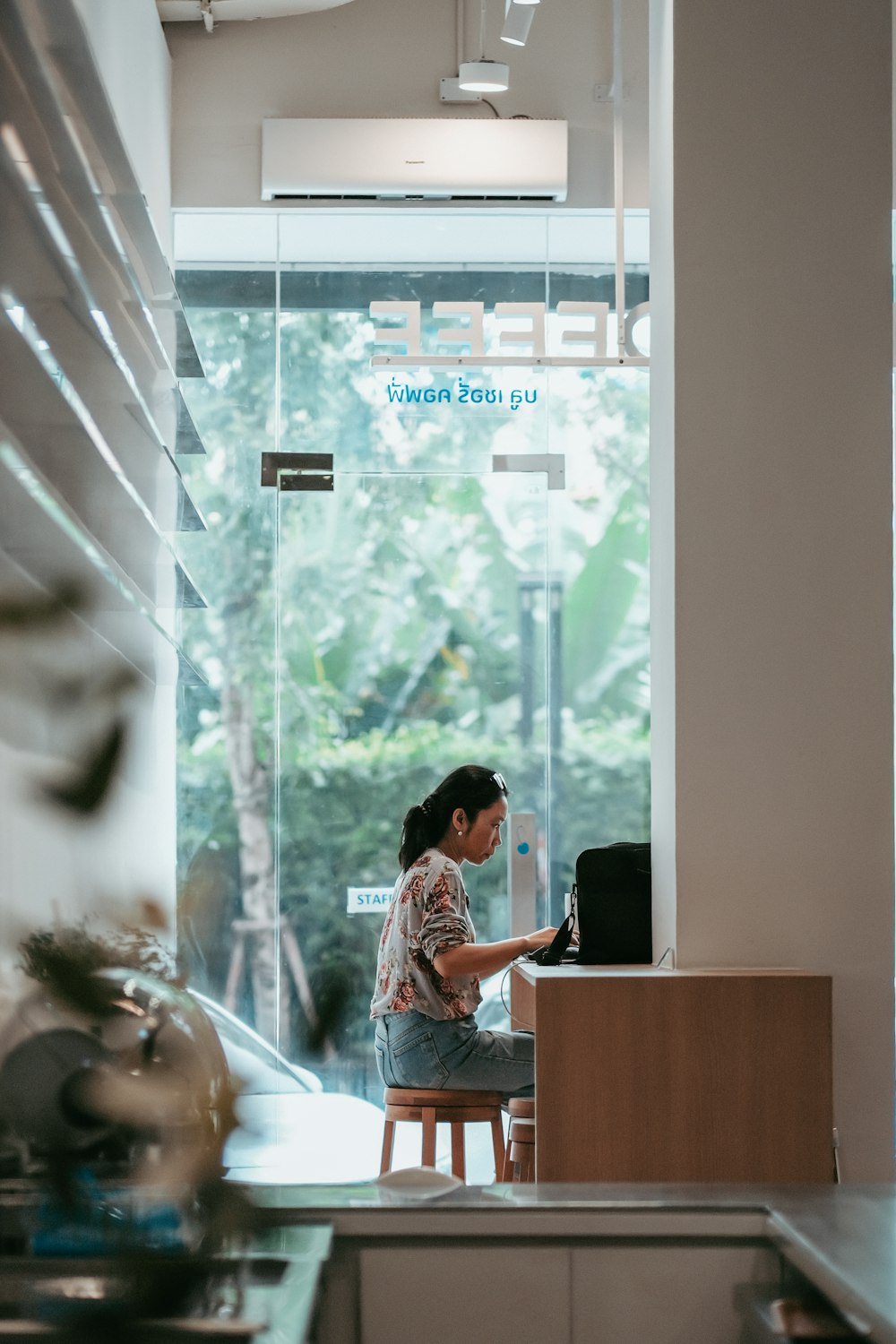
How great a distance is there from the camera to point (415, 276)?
18.0 feet

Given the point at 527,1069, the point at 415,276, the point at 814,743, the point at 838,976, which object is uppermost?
the point at 415,276

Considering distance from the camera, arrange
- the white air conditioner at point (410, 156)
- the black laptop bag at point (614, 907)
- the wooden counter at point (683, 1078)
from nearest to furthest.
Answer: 1. the wooden counter at point (683, 1078)
2. the black laptop bag at point (614, 907)
3. the white air conditioner at point (410, 156)

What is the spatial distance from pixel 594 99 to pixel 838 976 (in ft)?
11.7

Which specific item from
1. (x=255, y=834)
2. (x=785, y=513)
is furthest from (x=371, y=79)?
(x=785, y=513)

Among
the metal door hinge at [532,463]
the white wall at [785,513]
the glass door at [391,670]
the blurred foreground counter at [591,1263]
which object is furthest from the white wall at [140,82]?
the blurred foreground counter at [591,1263]

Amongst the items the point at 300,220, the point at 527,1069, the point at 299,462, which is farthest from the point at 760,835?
the point at 300,220

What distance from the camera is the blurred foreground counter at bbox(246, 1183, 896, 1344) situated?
3.44 ft

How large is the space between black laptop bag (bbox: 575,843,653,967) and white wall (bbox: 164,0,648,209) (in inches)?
113

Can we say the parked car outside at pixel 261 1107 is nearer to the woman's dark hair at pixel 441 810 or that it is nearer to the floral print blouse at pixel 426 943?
the floral print blouse at pixel 426 943

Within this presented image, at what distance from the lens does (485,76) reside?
4875 millimetres

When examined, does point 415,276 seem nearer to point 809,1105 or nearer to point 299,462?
point 299,462

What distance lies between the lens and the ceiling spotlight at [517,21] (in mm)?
3961

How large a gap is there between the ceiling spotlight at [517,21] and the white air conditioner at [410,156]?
1.01 meters

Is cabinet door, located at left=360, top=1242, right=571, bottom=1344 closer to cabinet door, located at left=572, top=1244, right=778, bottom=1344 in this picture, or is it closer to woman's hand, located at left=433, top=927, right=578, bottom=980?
cabinet door, located at left=572, top=1244, right=778, bottom=1344
